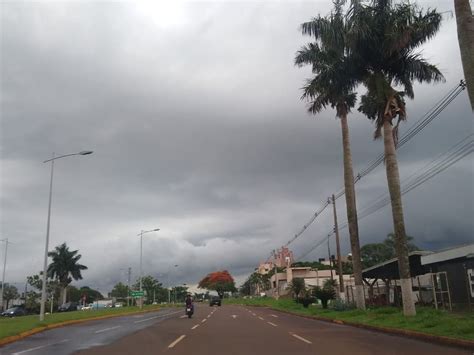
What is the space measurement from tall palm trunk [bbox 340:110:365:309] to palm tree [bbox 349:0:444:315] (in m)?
4.99

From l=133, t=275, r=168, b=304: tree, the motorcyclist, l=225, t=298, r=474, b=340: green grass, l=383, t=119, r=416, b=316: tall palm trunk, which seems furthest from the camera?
l=133, t=275, r=168, b=304: tree

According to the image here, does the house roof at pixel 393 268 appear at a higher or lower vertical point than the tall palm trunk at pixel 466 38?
lower

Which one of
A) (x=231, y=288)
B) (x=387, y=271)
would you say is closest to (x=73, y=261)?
(x=231, y=288)

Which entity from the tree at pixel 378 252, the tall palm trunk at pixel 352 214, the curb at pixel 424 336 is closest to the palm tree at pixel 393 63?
the curb at pixel 424 336

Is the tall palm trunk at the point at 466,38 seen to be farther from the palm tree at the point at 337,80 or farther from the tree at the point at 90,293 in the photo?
the tree at the point at 90,293

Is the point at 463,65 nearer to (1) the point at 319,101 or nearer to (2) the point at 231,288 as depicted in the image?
(1) the point at 319,101

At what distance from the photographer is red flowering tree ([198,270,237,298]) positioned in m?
156

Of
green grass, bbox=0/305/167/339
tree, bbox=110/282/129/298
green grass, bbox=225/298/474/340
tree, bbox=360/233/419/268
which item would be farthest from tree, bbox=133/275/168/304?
green grass, bbox=225/298/474/340

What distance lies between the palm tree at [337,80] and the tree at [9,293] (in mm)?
99794

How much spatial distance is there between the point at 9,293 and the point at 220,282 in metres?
63.8

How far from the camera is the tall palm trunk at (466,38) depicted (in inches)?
579

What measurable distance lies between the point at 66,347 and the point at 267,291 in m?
117

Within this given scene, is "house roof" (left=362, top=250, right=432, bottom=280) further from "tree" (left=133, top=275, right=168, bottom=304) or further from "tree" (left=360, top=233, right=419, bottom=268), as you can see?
"tree" (left=133, top=275, right=168, bottom=304)

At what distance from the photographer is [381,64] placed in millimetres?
25141
